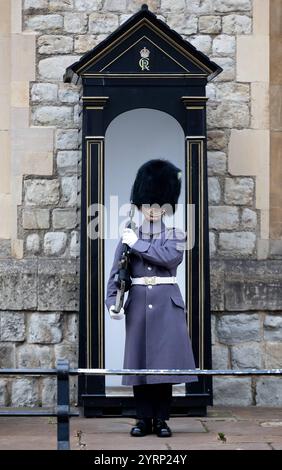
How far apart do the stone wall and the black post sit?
237 cm


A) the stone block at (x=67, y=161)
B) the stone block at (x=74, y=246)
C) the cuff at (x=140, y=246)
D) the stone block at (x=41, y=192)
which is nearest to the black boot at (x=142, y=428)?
the cuff at (x=140, y=246)

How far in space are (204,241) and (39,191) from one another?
119cm

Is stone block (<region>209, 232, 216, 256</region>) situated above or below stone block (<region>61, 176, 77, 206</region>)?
below

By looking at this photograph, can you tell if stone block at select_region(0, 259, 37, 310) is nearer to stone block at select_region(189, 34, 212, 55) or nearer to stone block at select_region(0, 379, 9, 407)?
stone block at select_region(0, 379, 9, 407)

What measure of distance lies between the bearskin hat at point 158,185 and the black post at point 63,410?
164 cm

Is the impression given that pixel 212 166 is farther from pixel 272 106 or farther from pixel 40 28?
pixel 40 28

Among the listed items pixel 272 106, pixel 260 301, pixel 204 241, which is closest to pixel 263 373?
pixel 204 241

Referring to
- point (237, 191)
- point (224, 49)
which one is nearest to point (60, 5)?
point (224, 49)

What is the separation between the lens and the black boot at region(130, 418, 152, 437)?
6426 mm

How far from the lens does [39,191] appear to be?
7695 mm

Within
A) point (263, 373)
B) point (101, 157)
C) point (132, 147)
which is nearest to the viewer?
point (263, 373)

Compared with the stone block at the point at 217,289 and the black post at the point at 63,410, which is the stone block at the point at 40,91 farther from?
the black post at the point at 63,410

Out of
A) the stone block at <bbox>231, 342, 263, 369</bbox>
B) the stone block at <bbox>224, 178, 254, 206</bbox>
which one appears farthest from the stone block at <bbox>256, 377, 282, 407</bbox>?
the stone block at <bbox>224, 178, 254, 206</bbox>

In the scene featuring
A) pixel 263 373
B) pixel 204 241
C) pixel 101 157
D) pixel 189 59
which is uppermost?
pixel 189 59
